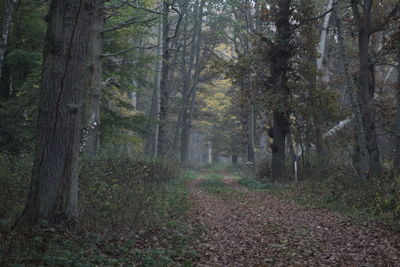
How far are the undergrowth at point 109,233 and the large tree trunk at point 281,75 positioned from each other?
9013 millimetres

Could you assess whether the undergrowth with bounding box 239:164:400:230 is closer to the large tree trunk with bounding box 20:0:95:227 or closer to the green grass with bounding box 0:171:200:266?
the green grass with bounding box 0:171:200:266

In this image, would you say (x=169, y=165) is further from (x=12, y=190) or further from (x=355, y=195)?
(x=12, y=190)

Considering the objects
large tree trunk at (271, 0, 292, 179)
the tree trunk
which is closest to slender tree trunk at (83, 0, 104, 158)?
large tree trunk at (271, 0, 292, 179)

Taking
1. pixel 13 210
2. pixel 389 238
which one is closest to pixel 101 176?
pixel 13 210

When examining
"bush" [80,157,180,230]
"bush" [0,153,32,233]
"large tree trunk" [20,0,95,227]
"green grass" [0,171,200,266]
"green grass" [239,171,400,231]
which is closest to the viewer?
"green grass" [0,171,200,266]

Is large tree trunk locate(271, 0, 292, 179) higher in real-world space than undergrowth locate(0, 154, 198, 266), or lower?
higher

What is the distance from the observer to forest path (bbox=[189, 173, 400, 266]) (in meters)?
6.39

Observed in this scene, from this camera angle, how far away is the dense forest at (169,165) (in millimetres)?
6383

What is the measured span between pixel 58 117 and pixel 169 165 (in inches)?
503

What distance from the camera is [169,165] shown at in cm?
1908

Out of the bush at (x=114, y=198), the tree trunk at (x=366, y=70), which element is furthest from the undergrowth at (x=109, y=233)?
the tree trunk at (x=366, y=70)

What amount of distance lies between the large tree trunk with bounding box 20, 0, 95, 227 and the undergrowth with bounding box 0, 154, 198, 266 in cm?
45

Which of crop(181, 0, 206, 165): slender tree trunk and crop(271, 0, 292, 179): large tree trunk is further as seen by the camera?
crop(181, 0, 206, 165): slender tree trunk

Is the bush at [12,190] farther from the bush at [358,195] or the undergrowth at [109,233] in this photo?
the bush at [358,195]
